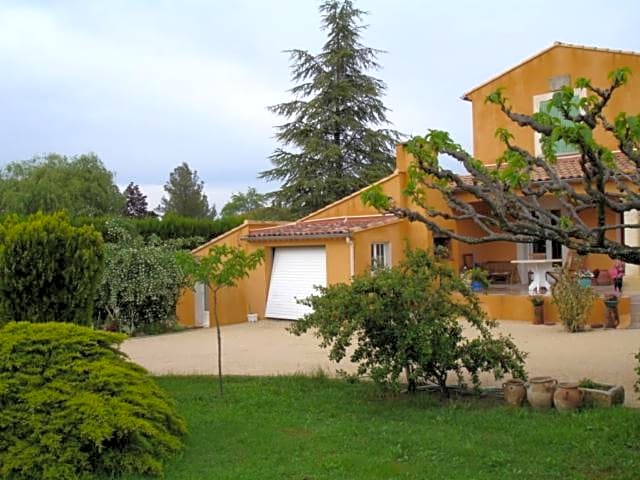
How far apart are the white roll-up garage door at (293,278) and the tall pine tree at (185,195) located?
4008 cm

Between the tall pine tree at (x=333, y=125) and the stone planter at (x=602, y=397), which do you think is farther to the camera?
the tall pine tree at (x=333, y=125)

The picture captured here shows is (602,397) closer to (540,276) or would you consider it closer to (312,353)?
(312,353)

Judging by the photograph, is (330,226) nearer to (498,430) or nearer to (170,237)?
(170,237)

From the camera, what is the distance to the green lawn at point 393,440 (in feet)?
20.9

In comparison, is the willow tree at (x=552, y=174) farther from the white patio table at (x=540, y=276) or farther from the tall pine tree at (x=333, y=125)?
the tall pine tree at (x=333, y=125)

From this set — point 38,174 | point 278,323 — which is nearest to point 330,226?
point 278,323

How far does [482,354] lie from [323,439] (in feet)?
8.83

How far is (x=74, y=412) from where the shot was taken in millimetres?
6465

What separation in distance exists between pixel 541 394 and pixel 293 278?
1346cm

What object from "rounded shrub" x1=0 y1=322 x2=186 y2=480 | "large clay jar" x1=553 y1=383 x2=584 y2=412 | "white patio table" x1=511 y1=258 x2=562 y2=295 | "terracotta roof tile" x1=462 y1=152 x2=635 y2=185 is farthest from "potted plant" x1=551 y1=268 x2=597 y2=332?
"rounded shrub" x1=0 y1=322 x2=186 y2=480

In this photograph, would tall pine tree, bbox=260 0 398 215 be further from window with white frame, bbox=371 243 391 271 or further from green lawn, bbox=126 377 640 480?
green lawn, bbox=126 377 640 480

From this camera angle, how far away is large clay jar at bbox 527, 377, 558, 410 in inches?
336

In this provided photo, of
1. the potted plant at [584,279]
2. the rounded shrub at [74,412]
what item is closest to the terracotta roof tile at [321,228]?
the potted plant at [584,279]

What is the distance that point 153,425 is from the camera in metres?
6.89
